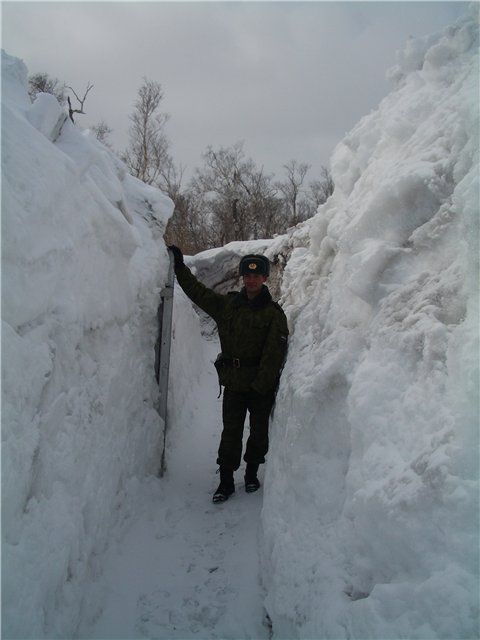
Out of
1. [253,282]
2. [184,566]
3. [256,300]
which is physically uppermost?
[253,282]

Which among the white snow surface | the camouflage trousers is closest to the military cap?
the white snow surface

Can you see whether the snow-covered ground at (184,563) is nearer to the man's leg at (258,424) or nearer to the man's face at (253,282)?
the man's leg at (258,424)

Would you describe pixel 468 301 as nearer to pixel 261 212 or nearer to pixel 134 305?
pixel 134 305

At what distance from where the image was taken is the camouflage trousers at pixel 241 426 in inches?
150

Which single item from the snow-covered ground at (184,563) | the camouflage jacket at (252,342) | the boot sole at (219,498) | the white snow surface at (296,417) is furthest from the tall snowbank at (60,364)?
the camouflage jacket at (252,342)

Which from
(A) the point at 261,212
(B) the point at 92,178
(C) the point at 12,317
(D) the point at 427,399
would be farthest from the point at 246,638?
(A) the point at 261,212

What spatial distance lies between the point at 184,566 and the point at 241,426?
125 cm

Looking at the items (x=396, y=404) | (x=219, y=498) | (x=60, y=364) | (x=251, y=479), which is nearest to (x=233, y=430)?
(x=251, y=479)

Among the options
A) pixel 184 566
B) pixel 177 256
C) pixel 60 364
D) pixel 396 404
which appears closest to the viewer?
pixel 396 404

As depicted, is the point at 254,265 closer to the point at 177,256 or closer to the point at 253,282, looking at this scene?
the point at 253,282

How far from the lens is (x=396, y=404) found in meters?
1.94

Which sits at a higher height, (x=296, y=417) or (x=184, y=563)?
(x=296, y=417)

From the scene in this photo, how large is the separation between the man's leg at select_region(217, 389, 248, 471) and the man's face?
0.91 meters

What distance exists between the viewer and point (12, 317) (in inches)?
79.8
